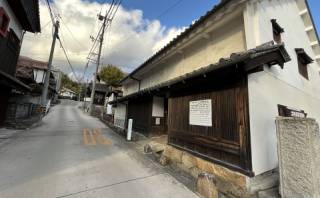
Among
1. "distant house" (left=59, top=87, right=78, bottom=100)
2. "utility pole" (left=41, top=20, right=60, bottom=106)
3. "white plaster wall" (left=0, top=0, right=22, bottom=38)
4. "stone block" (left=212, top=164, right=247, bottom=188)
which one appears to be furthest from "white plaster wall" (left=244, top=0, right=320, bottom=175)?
"distant house" (left=59, top=87, right=78, bottom=100)

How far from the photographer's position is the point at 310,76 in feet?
31.1

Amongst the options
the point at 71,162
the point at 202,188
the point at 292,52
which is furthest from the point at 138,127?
the point at 292,52

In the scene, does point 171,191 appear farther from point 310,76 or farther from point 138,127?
point 310,76

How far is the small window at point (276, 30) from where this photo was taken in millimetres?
6671

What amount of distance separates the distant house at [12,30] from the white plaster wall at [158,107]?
24.6 ft

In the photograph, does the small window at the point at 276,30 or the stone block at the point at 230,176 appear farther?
the small window at the point at 276,30

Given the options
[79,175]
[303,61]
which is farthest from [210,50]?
[79,175]

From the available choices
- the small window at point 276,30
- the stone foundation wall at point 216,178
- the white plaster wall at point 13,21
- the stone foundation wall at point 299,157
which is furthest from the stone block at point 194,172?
the white plaster wall at point 13,21

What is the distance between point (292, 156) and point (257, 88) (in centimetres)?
203

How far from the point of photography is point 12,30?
9.98 metres

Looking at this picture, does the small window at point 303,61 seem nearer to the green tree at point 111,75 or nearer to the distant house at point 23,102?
the distant house at point 23,102

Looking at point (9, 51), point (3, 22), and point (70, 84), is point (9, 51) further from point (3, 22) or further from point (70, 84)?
point (70, 84)

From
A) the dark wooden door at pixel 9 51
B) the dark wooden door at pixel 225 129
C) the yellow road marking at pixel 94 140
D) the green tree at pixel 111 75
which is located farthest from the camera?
the green tree at pixel 111 75

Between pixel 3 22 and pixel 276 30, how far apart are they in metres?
13.2
